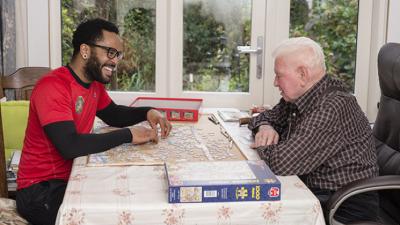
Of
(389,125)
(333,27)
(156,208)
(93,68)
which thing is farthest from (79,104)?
(333,27)

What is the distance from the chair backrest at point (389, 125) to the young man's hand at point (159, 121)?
92cm

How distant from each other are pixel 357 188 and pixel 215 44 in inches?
82.0

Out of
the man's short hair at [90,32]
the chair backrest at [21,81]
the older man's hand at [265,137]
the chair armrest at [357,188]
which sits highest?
the man's short hair at [90,32]

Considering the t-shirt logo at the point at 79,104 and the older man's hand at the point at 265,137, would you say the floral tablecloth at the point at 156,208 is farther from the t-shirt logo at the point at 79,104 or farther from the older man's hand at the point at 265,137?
the t-shirt logo at the point at 79,104

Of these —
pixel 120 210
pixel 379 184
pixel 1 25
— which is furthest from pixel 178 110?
pixel 1 25

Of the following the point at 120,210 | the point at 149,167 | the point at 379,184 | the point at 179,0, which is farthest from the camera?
the point at 179,0

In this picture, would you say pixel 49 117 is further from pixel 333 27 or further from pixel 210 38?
pixel 333 27

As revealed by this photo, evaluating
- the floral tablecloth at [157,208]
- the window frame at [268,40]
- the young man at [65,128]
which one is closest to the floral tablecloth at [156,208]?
the floral tablecloth at [157,208]

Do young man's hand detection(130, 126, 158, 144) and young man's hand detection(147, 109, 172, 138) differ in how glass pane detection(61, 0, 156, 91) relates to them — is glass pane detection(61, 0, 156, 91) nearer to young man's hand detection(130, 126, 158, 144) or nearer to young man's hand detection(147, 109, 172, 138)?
young man's hand detection(147, 109, 172, 138)

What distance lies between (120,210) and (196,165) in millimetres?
300

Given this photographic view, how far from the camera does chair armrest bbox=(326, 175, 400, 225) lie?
1669 millimetres

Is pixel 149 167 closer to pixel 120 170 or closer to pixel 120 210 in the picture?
pixel 120 170

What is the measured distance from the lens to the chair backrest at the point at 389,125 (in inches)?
80.9

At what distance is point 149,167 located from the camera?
62.7 inches
